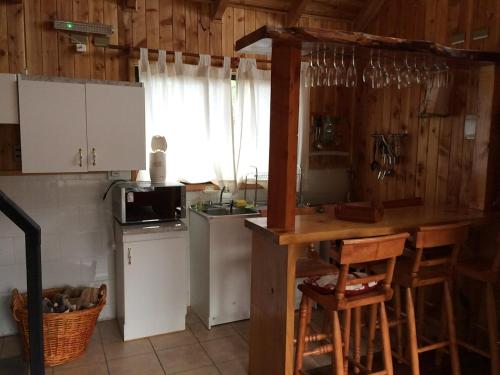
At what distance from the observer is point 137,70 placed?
129 inches

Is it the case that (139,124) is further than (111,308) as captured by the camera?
No

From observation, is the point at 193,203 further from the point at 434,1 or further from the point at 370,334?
the point at 434,1

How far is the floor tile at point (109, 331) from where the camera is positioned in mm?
3053

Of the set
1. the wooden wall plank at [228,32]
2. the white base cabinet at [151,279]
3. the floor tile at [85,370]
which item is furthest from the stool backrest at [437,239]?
the wooden wall plank at [228,32]

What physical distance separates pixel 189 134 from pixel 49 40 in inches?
48.4

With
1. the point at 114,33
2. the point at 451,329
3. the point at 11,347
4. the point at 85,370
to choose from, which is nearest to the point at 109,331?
the point at 85,370

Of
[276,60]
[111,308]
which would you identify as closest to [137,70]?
[276,60]

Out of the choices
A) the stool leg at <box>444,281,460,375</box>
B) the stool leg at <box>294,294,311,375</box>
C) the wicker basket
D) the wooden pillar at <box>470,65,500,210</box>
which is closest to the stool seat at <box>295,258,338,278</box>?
the stool leg at <box>294,294,311,375</box>

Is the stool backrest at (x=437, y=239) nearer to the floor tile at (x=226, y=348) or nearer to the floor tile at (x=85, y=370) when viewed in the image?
the floor tile at (x=226, y=348)

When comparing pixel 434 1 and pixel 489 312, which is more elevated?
pixel 434 1

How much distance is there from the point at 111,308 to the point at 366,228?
225cm

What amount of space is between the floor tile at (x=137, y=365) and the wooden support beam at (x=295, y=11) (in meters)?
2.93

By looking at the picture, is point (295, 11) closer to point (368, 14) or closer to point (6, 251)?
point (368, 14)

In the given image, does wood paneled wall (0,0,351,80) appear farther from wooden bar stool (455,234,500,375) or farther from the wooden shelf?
wooden bar stool (455,234,500,375)
